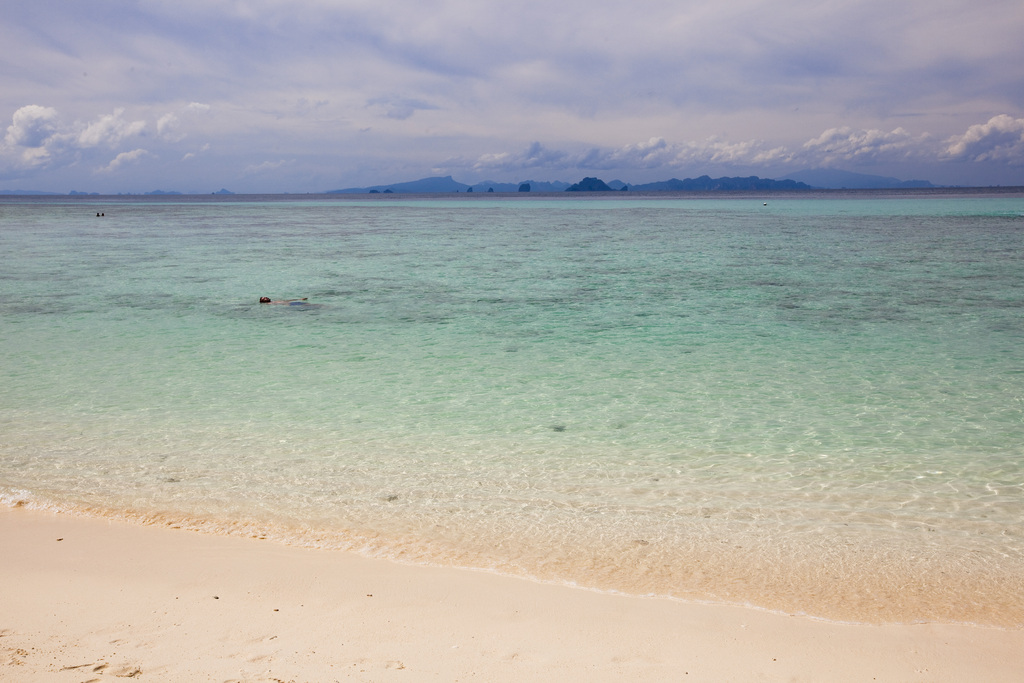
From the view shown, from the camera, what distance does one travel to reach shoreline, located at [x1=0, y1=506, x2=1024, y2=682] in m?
3.09

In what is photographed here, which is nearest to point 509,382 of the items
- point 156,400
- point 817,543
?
point 156,400

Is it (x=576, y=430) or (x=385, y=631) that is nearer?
(x=385, y=631)

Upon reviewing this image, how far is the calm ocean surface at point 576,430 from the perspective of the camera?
14.7 feet

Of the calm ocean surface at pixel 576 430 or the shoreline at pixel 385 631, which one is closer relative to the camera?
the shoreline at pixel 385 631

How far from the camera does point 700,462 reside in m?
6.10

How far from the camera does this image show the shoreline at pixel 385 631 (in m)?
3.09

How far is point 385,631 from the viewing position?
11.3ft

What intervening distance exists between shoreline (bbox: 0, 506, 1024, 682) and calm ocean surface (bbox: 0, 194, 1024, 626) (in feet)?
0.97

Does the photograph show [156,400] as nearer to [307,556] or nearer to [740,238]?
[307,556]

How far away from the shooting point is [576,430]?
6965 mm

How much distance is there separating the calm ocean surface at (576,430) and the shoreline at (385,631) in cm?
30

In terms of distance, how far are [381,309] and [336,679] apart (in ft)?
37.9

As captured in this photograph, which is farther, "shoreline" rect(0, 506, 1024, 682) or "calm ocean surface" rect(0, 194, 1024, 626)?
"calm ocean surface" rect(0, 194, 1024, 626)

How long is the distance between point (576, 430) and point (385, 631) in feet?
12.4
